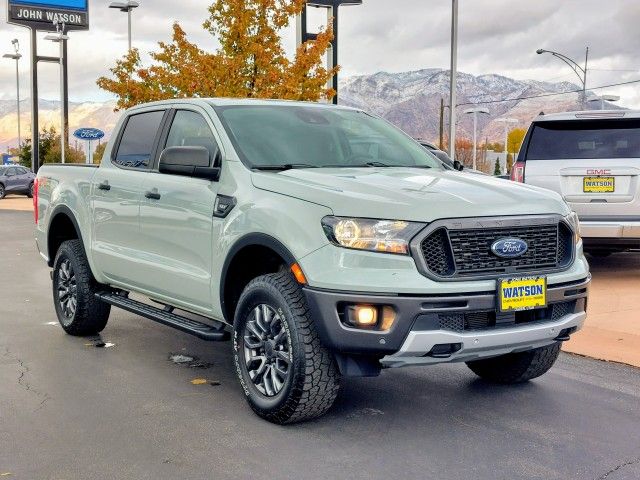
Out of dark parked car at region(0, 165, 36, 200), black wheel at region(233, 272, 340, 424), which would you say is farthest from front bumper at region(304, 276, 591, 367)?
dark parked car at region(0, 165, 36, 200)

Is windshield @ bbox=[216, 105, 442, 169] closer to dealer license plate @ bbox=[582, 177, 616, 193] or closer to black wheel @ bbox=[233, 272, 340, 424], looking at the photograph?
black wheel @ bbox=[233, 272, 340, 424]

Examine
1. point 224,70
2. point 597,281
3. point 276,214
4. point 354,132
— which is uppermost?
point 224,70

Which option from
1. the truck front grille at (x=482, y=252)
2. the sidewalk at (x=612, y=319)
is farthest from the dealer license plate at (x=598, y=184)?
the truck front grille at (x=482, y=252)

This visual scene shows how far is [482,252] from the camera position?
468cm

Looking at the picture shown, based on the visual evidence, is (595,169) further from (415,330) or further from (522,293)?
(415,330)

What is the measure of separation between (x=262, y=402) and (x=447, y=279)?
4.33ft

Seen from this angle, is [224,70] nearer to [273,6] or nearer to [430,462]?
[273,6]

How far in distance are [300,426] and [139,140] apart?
9.48 feet

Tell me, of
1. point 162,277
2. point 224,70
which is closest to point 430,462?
point 162,277

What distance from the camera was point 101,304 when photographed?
24.1 ft

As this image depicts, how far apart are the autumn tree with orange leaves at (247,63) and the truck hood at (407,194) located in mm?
17256

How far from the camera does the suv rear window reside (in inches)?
399

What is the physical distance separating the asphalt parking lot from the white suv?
3.67m

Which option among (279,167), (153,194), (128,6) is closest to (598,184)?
(279,167)
